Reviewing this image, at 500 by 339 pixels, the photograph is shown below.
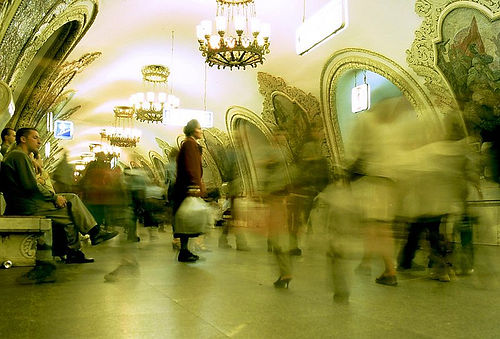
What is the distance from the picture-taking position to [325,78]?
13.7m

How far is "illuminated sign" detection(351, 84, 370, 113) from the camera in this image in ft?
39.0

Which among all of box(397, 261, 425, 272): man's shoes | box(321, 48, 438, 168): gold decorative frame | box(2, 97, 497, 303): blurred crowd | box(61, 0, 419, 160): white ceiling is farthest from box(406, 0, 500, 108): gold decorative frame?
box(2, 97, 497, 303): blurred crowd

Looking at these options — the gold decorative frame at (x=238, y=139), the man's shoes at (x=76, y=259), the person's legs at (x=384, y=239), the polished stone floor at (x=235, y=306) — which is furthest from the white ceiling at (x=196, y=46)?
the person's legs at (x=384, y=239)

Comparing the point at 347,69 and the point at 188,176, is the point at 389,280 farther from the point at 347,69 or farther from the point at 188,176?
the point at 347,69

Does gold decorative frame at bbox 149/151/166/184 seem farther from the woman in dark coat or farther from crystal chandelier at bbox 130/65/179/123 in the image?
the woman in dark coat

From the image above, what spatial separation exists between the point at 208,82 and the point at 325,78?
5.35 metres

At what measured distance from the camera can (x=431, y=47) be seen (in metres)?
10.4

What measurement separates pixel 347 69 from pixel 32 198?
9.43 meters

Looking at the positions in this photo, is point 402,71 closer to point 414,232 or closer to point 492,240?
point 492,240

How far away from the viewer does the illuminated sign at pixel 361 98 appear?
1188 cm

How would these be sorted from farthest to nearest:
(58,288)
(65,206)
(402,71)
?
1. (402,71)
2. (65,206)
3. (58,288)

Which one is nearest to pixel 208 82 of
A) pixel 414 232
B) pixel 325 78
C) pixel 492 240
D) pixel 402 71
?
pixel 325 78

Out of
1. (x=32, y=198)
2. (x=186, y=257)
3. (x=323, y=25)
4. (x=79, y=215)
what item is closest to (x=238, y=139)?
(x=323, y=25)

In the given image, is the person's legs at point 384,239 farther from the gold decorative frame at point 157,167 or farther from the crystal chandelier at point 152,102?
the gold decorative frame at point 157,167
